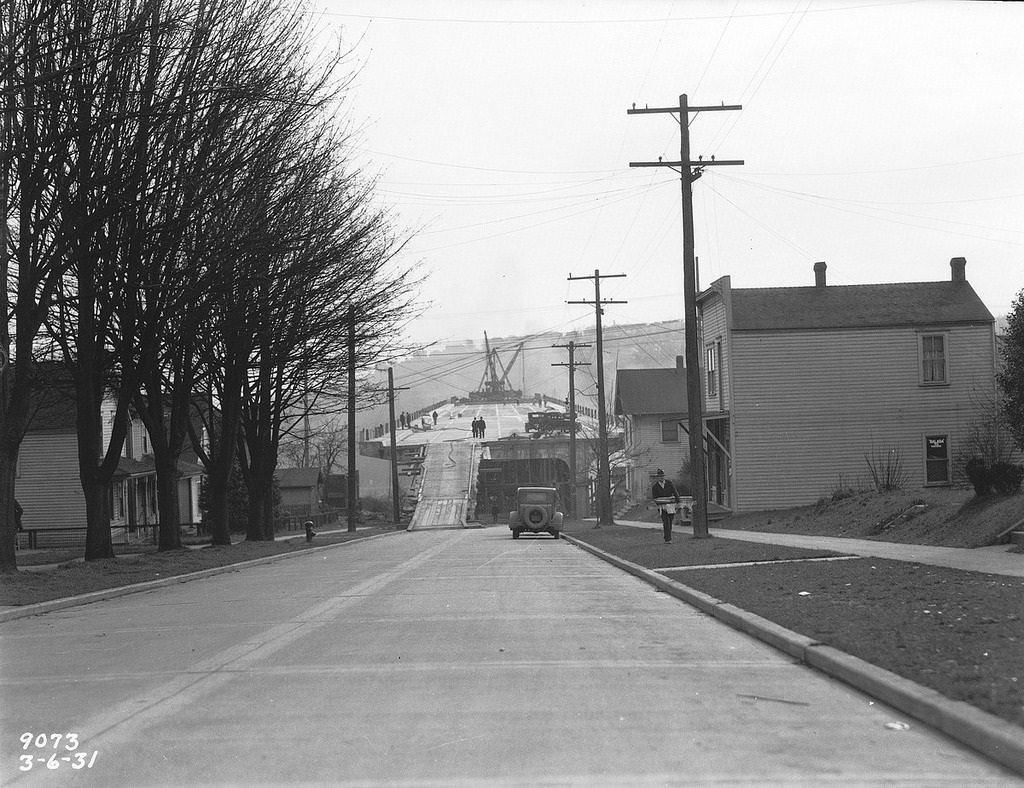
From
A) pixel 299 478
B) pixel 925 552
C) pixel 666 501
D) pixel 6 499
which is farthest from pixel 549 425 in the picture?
pixel 925 552

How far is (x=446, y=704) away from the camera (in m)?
8.12

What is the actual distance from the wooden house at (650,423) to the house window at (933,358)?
30.6m

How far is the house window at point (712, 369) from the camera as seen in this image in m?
42.7

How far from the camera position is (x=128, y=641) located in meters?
12.5

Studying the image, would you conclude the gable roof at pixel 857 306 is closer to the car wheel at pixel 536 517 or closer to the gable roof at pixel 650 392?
the car wheel at pixel 536 517

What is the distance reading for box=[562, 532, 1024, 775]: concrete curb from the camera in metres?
6.36

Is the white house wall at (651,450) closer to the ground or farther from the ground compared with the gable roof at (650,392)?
closer to the ground

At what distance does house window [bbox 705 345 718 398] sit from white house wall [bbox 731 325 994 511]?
8.84 feet

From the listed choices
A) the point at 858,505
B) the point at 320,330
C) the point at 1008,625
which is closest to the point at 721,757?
the point at 1008,625

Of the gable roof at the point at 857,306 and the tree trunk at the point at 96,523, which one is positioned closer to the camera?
the tree trunk at the point at 96,523

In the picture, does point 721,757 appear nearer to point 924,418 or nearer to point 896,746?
point 896,746

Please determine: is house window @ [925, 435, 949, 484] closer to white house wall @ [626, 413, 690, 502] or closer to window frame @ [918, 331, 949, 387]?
window frame @ [918, 331, 949, 387]

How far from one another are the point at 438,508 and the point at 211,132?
161ft

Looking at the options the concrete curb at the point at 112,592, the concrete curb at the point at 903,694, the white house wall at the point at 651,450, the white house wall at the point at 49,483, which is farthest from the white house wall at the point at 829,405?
the white house wall at the point at 651,450
